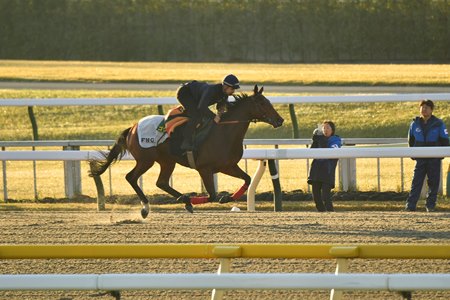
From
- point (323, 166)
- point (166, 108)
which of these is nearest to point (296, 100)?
point (323, 166)

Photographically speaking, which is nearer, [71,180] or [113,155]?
[113,155]

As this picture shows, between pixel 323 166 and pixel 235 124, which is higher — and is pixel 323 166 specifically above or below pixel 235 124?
below

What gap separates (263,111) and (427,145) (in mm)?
1985

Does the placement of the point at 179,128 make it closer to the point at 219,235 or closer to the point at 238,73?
the point at 219,235

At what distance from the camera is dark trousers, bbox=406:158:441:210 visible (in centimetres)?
1335

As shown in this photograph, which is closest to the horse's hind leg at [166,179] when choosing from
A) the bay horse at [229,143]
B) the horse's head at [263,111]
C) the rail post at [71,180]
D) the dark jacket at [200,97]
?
the bay horse at [229,143]

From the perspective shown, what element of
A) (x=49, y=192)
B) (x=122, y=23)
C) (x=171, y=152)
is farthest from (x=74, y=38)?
(x=171, y=152)

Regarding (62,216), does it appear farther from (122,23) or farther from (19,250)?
(122,23)

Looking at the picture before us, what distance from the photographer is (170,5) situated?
5088 cm

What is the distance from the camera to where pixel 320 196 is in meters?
13.7

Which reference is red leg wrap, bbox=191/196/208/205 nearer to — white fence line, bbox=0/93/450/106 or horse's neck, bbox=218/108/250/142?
horse's neck, bbox=218/108/250/142

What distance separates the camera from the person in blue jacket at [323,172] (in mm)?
13656

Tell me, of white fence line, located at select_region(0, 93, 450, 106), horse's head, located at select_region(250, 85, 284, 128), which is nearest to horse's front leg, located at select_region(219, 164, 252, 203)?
horse's head, located at select_region(250, 85, 284, 128)

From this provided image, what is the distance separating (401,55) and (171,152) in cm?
3446
